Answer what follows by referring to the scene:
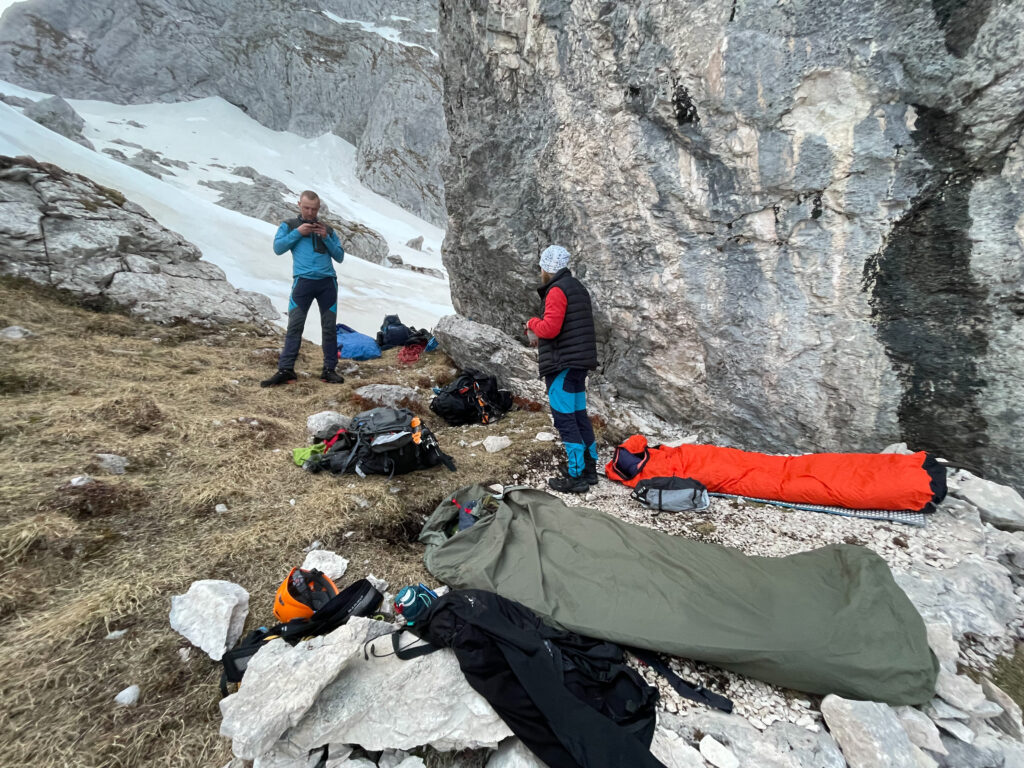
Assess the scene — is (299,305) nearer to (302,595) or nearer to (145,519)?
(145,519)

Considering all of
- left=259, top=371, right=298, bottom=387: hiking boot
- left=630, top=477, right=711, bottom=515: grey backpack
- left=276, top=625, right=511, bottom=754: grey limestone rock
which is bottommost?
left=259, top=371, right=298, bottom=387: hiking boot

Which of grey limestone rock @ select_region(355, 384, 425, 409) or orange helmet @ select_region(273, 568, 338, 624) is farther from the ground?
orange helmet @ select_region(273, 568, 338, 624)

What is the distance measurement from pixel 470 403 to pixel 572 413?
6.61 ft

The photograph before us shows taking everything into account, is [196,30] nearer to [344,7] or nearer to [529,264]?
[344,7]

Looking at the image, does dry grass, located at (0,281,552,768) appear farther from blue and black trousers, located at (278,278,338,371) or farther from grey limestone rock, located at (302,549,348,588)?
blue and black trousers, located at (278,278,338,371)

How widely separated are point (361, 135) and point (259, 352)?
4940 cm

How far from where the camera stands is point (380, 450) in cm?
429

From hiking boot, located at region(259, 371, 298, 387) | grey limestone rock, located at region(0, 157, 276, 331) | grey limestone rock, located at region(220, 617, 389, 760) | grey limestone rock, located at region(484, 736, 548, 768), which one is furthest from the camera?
grey limestone rock, located at region(0, 157, 276, 331)

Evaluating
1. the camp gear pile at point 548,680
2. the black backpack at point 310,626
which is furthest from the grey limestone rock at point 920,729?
the black backpack at point 310,626

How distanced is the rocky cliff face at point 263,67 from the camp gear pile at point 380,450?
1753 inches

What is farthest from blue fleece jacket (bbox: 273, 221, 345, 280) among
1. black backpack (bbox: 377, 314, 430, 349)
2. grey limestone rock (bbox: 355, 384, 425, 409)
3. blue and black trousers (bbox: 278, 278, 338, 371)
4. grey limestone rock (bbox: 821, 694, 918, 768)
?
grey limestone rock (bbox: 821, 694, 918, 768)

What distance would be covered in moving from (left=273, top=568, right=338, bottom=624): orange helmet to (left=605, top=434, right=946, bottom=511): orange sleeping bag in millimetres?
3137

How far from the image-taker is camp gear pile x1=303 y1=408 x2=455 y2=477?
434 cm

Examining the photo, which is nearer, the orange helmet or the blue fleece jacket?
the orange helmet
